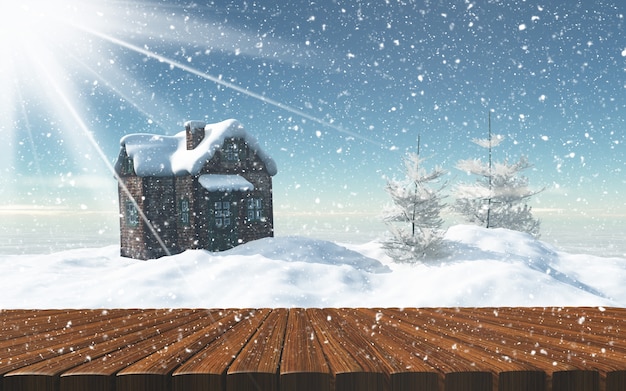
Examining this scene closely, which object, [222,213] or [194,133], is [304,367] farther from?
[194,133]

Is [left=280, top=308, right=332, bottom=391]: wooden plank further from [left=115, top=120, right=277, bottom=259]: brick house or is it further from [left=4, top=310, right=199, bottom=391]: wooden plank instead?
[left=115, top=120, right=277, bottom=259]: brick house

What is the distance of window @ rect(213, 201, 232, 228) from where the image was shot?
2289 cm

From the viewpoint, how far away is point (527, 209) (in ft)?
106

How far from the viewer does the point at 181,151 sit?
24906mm

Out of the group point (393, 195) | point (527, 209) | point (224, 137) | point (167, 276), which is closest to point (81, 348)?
point (167, 276)

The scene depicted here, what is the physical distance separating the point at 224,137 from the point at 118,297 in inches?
440

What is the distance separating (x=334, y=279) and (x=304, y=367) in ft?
46.2

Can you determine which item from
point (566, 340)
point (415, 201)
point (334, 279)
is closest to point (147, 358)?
point (566, 340)

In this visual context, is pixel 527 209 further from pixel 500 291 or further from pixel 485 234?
pixel 500 291

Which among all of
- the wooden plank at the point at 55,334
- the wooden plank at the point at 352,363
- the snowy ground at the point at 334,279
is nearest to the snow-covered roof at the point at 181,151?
the snowy ground at the point at 334,279

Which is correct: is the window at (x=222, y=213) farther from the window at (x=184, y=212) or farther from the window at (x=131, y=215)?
the window at (x=131, y=215)

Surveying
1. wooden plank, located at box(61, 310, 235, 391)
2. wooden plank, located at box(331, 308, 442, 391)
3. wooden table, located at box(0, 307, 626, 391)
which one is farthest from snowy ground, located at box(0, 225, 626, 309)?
wooden plank, located at box(61, 310, 235, 391)

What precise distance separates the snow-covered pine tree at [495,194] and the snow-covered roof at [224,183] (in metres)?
14.4

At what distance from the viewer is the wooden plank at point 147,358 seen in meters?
1.81
